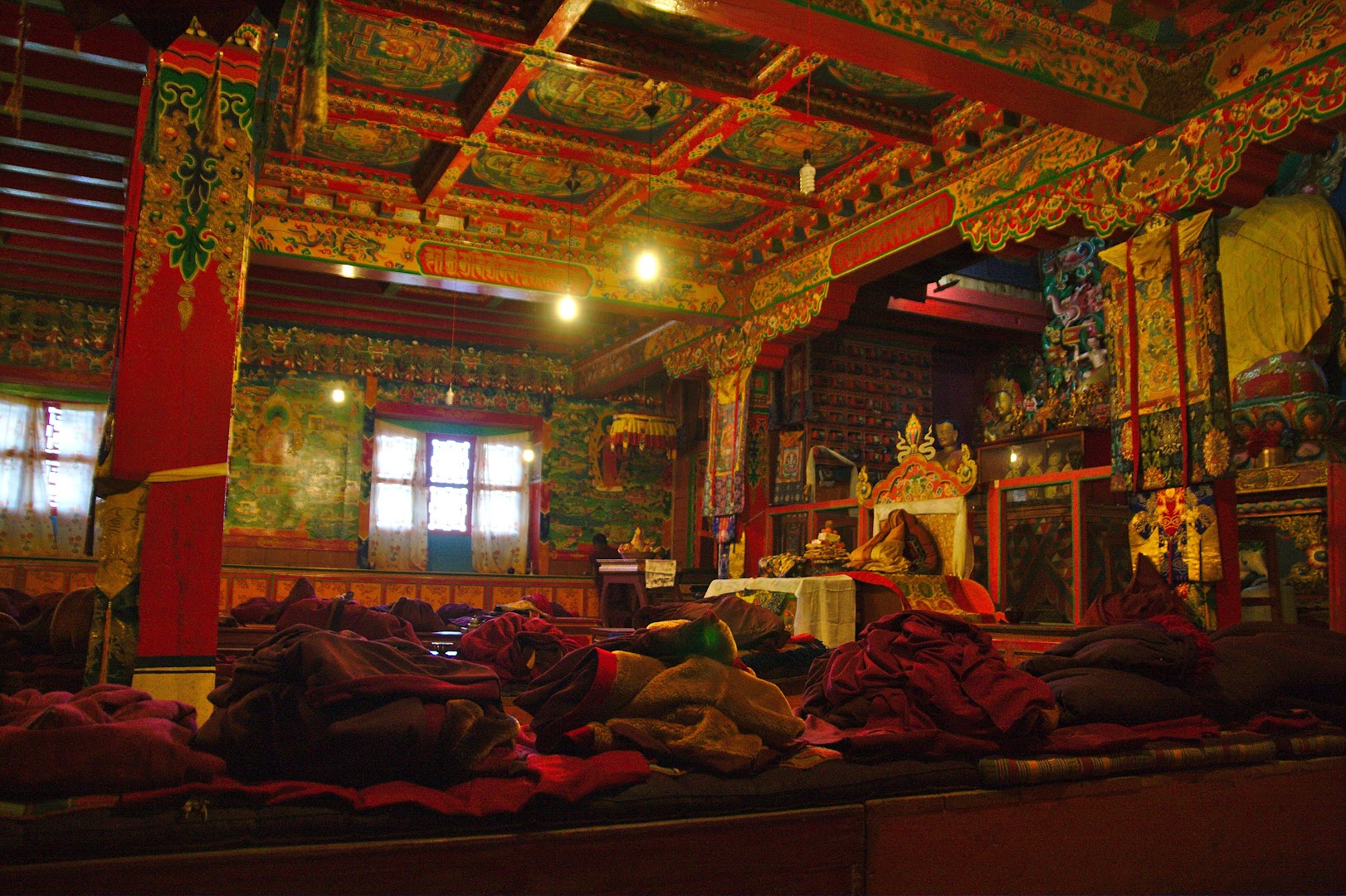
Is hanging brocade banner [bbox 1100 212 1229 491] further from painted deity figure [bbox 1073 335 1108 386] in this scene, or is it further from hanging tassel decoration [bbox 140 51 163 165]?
hanging tassel decoration [bbox 140 51 163 165]

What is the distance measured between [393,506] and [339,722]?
11.6 metres

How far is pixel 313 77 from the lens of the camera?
2631 mm

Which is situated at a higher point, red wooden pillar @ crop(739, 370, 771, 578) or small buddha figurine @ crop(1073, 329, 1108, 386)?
small buddha figurine @ crop(1073, 329, 1108, 386)

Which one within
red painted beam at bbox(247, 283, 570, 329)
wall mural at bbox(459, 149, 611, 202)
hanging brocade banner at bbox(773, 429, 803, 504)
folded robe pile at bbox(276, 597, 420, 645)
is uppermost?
wall mural at bbox(459, 149, 611, 202)

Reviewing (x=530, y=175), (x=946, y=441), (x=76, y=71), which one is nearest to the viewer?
(x=76, y=71)

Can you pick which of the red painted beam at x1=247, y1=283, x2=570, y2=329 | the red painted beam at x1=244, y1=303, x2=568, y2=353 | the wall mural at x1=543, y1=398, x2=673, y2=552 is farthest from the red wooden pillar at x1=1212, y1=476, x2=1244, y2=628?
the red painted beam at x1=244, y1=303, x2=568, y2=353

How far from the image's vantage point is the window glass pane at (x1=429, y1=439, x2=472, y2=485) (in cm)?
1393

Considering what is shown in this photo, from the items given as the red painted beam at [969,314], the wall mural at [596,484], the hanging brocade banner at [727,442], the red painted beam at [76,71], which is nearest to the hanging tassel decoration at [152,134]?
the red painted beam at [76,71]

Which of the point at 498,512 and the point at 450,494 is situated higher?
the point at 450,494

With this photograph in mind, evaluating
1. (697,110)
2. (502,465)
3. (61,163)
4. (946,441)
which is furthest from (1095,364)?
(61,163)

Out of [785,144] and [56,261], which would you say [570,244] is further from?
[56,261]

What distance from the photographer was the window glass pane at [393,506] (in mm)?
13203

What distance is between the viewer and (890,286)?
1026cm

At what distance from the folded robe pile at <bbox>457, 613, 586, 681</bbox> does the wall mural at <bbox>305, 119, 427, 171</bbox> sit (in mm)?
4240
